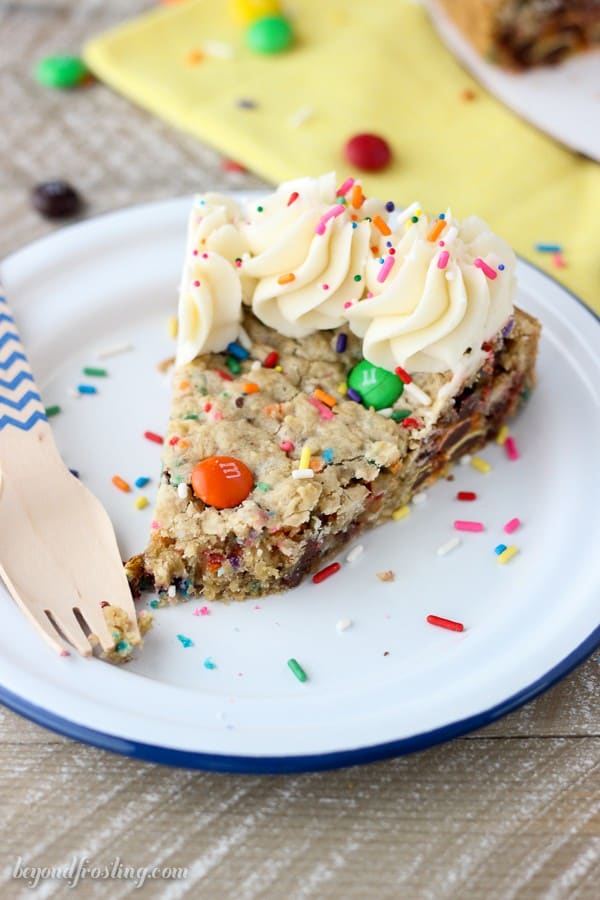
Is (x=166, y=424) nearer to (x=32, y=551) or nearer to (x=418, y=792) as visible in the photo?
(x=32, y=551)

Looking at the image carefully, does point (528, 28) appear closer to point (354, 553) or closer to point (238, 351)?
point (238, 351)

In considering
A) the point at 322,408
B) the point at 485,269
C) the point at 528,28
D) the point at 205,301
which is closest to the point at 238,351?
the point at 205,301

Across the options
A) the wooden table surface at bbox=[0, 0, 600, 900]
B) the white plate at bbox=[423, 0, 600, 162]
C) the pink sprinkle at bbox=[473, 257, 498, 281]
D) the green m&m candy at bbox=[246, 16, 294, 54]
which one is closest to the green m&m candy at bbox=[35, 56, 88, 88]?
the green m&m candy at bbox=[246, 16, 294, 54]

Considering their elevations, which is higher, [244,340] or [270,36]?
[270,36]

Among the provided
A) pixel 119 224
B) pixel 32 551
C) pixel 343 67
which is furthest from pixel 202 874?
pixel 343 67

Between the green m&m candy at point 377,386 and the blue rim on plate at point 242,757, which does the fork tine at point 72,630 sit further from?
the green m&m candy at point 377,386

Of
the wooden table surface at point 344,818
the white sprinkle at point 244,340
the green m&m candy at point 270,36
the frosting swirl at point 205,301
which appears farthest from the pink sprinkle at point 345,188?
the green m&m candy at point 270,36

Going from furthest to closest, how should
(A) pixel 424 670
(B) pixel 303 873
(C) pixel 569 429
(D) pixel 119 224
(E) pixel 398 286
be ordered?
(D) pixel 119 224 < (C) pixel 569 429 < (E) pixel 398 286 < (A) pixel 424 670 < (B) pixel 303 873
